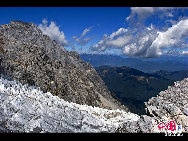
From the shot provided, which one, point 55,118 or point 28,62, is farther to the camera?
point 28,62

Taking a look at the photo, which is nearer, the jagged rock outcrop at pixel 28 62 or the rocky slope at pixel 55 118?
the rocky slope at pixel 55 118

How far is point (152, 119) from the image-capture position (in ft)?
71.6

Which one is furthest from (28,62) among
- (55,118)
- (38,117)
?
(38,117)

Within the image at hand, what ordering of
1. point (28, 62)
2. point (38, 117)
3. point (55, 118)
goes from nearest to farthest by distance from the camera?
point (38, 117), point (55, 118), point (28, 62)

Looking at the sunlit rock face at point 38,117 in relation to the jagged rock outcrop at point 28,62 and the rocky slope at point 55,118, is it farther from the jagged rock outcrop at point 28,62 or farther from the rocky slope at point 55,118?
the jagged rock outcrop at point 28,62

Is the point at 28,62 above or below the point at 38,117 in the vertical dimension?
above

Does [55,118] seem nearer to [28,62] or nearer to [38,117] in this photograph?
[38,117]

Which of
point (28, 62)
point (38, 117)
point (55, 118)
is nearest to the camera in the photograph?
point (38, 117)

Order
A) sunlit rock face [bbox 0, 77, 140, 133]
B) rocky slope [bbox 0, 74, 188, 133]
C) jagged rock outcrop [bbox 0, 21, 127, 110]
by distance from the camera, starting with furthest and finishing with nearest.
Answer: jagged rock outcrop [bbox 0, 21, 127, 110]
sunlit rock face [bbox 0, 77, 140, 133]
rocky slope [bbox 0, 74, 188, 133]

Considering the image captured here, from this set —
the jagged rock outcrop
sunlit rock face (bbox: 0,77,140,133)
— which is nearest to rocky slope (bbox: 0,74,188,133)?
sunlit rock face (bbox: 0,77,140,133)

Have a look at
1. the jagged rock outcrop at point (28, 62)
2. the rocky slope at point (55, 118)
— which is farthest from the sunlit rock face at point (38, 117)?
the jagged rock outcrop at point (28, 62)

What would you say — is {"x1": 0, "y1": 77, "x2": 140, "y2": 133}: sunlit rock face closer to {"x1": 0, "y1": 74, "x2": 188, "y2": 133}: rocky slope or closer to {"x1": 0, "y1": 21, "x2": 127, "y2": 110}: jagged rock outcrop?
{"x1": 0, "y1": 74, "x2": 188, "y2": 133}: rocky slope

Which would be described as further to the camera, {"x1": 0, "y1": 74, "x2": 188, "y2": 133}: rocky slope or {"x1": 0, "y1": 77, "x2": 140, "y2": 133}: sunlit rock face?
{"x1": 0, "y1": 77, "x2": 140, "y2": 133}: sunlit rock face
